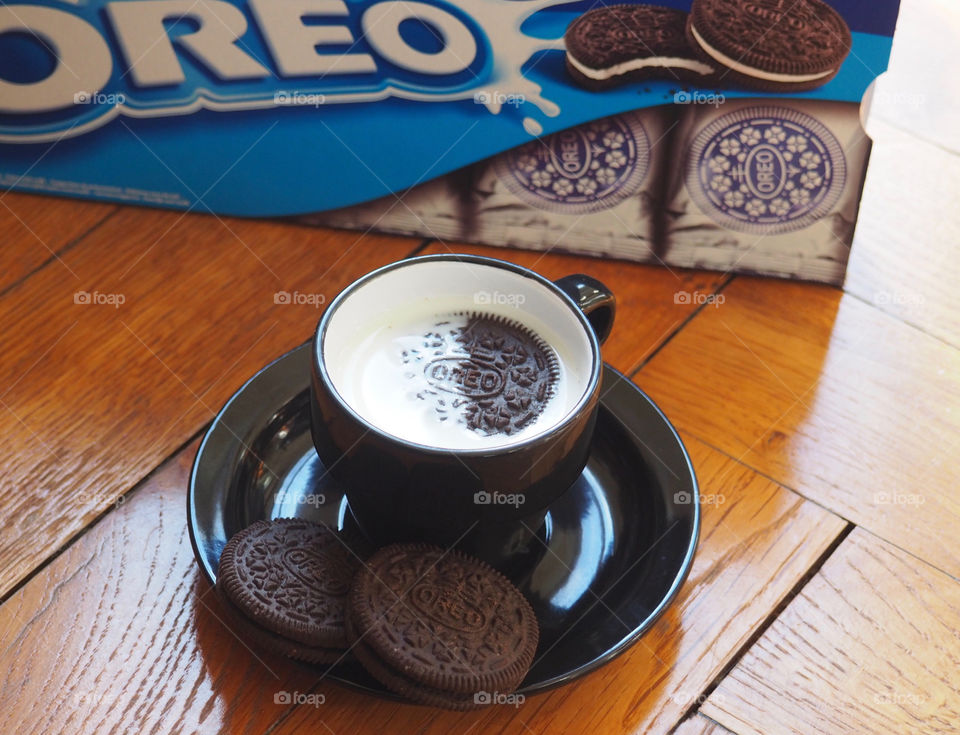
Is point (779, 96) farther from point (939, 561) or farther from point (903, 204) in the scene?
point (939, 561)

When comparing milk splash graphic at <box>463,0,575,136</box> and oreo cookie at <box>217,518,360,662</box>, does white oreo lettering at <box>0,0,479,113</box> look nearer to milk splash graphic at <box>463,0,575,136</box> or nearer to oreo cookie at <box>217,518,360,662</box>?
milk splash graphic at <box>463,0,575,136</box>

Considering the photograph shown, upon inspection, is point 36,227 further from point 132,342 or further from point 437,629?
point 437,629

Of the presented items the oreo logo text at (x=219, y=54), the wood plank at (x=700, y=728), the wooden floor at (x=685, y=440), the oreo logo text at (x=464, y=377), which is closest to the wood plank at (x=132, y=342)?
the wooden floor at (x=685, y=440)

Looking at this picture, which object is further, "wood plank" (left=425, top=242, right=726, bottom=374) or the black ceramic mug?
"wood plank" (left=425, top=242, right=726, bottom=374)

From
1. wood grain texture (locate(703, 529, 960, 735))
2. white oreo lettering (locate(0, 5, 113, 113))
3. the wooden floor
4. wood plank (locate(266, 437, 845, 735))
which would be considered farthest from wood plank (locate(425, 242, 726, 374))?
white oreo lettering (locate(0, 5, 113, 113))

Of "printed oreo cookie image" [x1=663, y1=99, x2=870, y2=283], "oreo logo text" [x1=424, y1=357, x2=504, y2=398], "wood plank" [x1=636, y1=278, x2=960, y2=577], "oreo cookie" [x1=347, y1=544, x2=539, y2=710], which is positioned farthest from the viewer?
"printed oreo cookie image" [x1=663, y1=99, x2=870, y2=283]

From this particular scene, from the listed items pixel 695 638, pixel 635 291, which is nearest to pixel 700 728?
pixel 695 638
